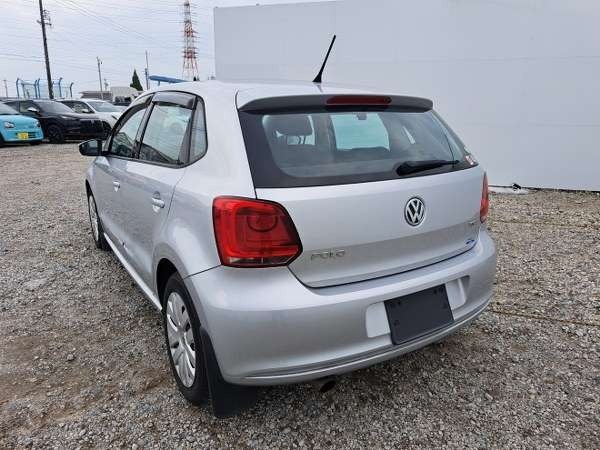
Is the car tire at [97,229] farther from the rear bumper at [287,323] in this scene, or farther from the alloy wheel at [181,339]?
the rear bumper at [287,323]

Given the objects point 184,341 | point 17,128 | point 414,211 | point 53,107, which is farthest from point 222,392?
point 53,107

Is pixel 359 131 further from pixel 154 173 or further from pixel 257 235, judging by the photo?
pixel 154 173

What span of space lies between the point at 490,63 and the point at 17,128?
43.3ft

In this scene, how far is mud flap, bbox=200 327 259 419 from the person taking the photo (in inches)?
77.3

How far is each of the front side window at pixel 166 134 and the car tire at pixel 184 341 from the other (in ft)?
2.16

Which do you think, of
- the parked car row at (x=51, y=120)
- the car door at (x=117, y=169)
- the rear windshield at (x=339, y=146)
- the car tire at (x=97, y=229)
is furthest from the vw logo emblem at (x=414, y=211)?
the parked car row at (x=51, y=120)

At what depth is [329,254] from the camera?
1861 mm

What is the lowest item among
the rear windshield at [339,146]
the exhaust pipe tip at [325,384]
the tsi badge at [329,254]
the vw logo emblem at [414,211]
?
the exhaust pipe tip at [325,384]

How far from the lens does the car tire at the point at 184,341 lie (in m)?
2.10

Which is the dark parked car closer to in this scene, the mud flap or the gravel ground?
the gravel ground

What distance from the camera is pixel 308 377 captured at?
6.15 ft

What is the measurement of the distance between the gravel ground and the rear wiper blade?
1.17 m

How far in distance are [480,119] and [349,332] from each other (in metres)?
6.99

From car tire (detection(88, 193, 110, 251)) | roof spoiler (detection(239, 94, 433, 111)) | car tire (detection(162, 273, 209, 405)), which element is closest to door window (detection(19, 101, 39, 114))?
car tire (detection(88, 193, 110, 251))
